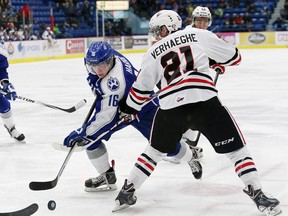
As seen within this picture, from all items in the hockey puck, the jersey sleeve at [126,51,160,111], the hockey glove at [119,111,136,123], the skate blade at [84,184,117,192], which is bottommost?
the skate blade at [84,184,117,192]

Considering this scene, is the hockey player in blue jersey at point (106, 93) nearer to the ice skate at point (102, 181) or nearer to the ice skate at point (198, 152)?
the ice skate at point (102, 181)

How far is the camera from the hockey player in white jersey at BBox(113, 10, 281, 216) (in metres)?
2.88

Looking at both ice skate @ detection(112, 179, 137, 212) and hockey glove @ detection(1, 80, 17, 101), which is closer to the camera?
ice skate @ detection(112, 179, 137, 212)

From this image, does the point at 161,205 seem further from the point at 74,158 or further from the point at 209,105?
the point at 74,158

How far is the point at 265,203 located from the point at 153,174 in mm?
1167

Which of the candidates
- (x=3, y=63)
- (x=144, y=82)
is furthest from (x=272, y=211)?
(x=3, y=63)

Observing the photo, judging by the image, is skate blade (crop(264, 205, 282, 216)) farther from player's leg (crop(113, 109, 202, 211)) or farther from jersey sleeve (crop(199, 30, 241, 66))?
jersey sleeve (crop(199, 30, 241, 66))

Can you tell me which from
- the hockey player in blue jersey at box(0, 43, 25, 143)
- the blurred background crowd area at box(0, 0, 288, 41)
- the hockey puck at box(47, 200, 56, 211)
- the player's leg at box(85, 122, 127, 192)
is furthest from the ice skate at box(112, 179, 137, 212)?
the blurred background crowd area at box(0, 0, 288, 41)

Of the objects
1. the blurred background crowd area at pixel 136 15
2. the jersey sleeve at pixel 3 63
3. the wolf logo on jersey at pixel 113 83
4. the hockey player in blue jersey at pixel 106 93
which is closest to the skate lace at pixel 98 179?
the hockey player in blue jersey at pixel 106 93

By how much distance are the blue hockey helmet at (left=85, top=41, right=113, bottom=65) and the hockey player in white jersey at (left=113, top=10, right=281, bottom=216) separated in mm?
258

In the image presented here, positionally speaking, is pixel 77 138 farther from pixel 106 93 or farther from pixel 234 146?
pixel 234 146

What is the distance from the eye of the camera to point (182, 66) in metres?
2.88

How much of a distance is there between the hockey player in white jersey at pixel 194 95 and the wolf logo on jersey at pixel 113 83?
17 cm

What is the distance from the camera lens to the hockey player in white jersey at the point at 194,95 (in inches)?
113
